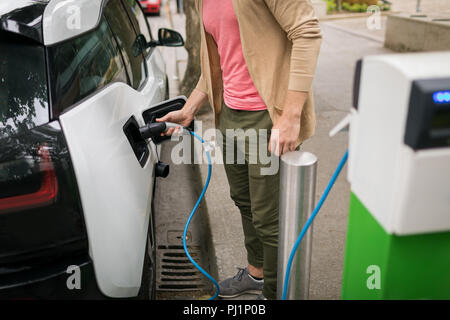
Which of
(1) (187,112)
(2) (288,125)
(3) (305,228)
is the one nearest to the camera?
(3) (305,228)

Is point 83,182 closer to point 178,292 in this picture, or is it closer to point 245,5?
point 245,5

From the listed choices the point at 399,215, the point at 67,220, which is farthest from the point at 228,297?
the point at 399,215

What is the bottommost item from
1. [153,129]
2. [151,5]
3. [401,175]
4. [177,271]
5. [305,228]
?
[177,271]

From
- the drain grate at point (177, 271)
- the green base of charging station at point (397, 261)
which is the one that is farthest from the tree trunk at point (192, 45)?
the green base of charging station at point (397, 261)

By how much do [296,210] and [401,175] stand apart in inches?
26.6

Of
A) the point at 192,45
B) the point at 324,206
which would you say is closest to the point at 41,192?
the point at 324,206

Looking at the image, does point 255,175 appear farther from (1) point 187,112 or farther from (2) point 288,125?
(1) point 187,112

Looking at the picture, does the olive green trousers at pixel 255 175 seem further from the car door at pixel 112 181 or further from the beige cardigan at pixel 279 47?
the car door at pixel 112 181

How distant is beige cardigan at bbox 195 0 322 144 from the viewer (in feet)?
5.80

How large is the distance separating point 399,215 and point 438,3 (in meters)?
18.1

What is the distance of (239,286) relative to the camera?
2668 millimetres

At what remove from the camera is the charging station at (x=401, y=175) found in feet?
3.22

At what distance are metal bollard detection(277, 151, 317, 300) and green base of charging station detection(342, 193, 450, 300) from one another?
0.95 ft

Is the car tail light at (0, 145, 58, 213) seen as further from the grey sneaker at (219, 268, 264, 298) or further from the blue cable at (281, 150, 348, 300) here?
the grey sneaker at (219, 268, 264, 298)
